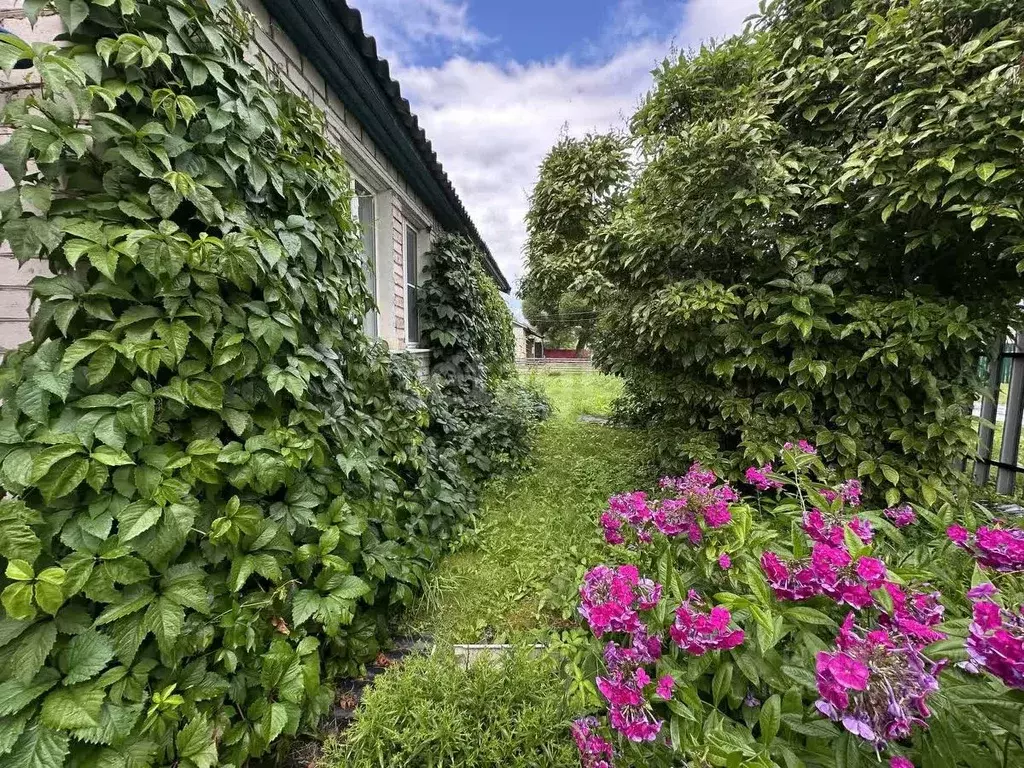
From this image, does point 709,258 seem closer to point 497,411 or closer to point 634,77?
point 634,77

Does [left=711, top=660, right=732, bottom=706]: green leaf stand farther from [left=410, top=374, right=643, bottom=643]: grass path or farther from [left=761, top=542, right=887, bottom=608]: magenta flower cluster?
[left=410, top=374, right=643, bottom=643]: grass path

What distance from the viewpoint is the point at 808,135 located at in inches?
113

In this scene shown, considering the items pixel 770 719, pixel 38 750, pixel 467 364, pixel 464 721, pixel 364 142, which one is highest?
pixel 364 142

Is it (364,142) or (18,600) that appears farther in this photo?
(364,142)

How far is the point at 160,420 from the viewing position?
51.9 inches

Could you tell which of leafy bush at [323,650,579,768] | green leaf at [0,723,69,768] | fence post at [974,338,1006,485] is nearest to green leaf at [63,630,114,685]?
green leaf at [0,723,69,768]

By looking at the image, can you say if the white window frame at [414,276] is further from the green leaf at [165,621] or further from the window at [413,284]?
the green leaf at [165,621]

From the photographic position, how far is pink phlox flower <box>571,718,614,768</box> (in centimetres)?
123

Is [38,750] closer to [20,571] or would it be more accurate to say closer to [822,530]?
[20,571]

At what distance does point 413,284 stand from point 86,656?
4123mm

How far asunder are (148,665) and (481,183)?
598 inches

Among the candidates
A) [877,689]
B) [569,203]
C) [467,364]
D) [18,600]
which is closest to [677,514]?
[877,689]

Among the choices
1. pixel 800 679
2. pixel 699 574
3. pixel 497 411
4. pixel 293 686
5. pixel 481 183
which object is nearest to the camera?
pixel 800 679

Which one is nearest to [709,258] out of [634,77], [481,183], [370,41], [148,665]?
[634,77]
